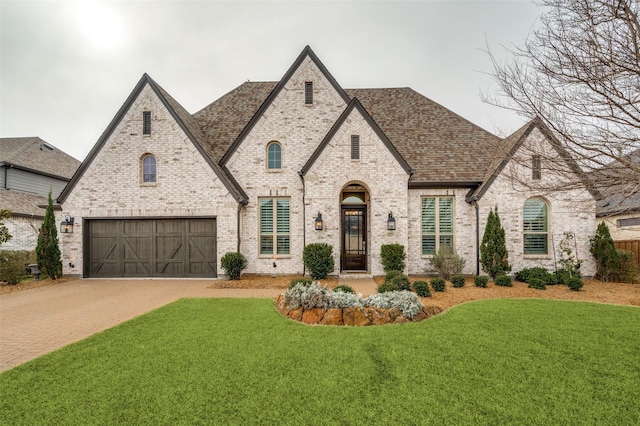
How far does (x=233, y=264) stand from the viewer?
1116 cm

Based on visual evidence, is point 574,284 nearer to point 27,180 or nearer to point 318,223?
point 318,223

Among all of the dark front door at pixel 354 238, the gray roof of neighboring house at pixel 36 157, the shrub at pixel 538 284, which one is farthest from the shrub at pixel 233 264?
the gray roof of neighboring house at pixel 36 157

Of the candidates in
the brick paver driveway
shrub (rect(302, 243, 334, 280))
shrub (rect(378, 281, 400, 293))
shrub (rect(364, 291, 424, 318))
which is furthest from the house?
shrub (rect(364, 291, 424, 318))

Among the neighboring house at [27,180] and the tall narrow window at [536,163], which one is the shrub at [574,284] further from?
the neighboring house at [27,180]

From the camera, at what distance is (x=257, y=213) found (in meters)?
12.3

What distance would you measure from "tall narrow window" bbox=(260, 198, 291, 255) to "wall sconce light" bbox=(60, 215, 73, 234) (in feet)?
25.6

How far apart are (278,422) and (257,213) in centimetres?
990

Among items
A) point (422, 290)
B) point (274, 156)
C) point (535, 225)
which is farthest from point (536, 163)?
point (274, 156)

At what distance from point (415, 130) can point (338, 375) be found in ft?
42.5

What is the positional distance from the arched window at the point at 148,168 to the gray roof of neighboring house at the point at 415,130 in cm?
248

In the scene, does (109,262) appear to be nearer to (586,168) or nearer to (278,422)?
(278,422)

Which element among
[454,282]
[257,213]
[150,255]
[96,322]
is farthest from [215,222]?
[454,282]

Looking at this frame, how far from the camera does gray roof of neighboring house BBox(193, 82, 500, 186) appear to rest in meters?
12.3

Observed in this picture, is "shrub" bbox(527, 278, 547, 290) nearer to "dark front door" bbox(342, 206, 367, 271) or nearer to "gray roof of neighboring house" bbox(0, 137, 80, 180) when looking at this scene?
"dark front door" bbox(342, 206, 367, 271)
